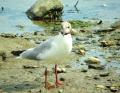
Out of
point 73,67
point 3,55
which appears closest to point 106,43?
point 73,67

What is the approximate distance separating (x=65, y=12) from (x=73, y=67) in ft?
32.1

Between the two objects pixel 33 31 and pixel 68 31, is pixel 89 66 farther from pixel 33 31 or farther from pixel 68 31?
pixel 33 31

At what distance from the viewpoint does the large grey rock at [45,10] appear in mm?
19984

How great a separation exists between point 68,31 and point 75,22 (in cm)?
903

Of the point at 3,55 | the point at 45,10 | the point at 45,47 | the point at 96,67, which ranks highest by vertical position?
the point at 45,10

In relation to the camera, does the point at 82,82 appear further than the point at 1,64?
No

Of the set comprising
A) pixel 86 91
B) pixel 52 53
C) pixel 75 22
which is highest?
pixel 75 22

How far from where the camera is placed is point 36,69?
1176 cm

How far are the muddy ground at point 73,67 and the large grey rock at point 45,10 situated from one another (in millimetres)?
3824

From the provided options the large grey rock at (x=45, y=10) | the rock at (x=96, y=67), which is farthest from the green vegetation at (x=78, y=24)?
the rock at (x=96, y=67)

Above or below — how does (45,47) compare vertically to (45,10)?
below

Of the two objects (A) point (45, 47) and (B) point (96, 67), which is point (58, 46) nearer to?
(A) point (45, 47)

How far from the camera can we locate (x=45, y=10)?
790 inches

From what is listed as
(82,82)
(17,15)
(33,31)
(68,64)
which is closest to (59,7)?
(17,15)
